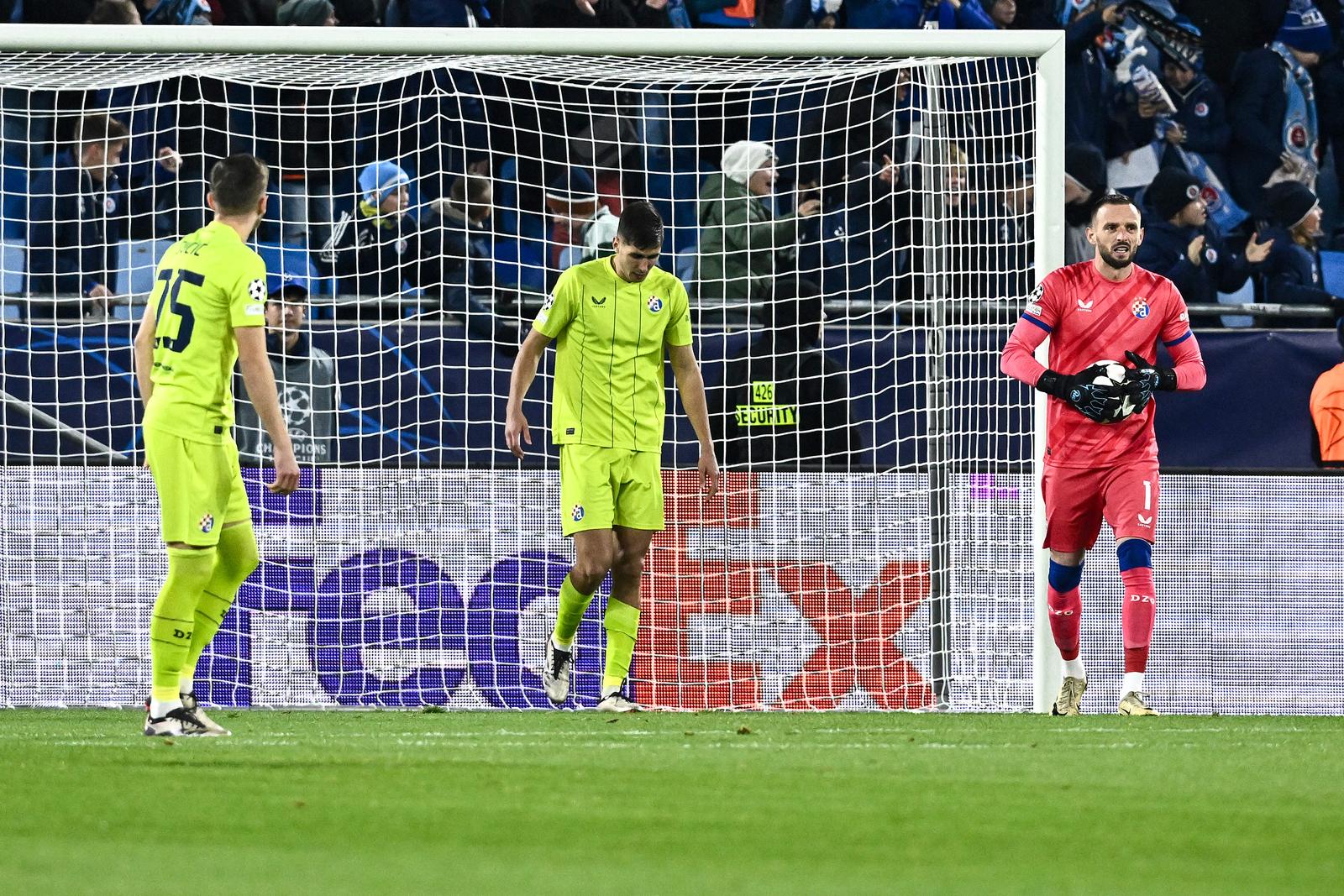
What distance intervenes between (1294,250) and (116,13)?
723 cm

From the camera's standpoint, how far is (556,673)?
851 cm

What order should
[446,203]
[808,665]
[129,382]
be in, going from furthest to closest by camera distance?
[446,203]
[129,382]
[808,665]

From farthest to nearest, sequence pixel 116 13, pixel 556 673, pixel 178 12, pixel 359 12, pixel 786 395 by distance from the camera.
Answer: pixel 359 12 → pixel 178 12 → pixel 116 13 → pixel 786 395 → pixel 556 673

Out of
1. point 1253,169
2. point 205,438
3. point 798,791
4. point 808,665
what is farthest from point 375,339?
point 1253,169

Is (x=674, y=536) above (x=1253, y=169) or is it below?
below

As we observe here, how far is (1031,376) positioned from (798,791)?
353cm

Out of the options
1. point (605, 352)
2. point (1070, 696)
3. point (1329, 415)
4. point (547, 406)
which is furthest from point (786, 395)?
point (1329, 415)

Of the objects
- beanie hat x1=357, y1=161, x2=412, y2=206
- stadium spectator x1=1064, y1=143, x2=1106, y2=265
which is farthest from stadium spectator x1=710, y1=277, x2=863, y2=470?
stadium spectator x1=1064, y1=143, x2=1106, y2=265

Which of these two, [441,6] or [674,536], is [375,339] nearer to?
[674,536]

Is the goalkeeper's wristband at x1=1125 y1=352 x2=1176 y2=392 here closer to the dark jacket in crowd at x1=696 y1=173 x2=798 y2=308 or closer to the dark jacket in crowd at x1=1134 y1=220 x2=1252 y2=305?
the dark jacket in crowd at x1=696 y1=173 x2=798 y2=308

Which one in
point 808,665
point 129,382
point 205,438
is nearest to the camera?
point 205,438

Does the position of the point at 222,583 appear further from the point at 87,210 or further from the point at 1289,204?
the point at 1289,204

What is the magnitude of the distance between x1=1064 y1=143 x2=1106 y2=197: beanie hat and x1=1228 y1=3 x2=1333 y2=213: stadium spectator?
4.61ft

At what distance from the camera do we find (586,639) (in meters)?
9.45
